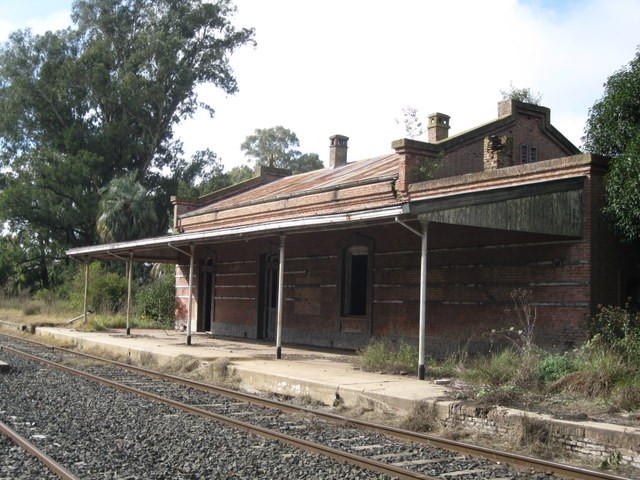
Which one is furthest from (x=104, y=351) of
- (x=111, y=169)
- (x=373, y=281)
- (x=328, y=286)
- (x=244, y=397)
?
(x=111, y=169)

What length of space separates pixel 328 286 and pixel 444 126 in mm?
6781

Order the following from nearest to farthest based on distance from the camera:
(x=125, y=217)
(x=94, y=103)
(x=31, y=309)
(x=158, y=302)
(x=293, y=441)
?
1. (x=293, y=441)
2. (x=158, y=302)
3. (x=31, y=309)
4. (x=125, y=217)
5. (x=94, y=103)

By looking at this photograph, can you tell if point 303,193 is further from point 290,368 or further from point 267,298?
point 290,368

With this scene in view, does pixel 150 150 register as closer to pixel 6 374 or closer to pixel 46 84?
pixel 46 84

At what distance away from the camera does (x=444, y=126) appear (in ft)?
75.9

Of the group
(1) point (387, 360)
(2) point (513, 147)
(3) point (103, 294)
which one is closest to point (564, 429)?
(1) point (387, 360)

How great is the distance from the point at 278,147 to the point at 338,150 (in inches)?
1672

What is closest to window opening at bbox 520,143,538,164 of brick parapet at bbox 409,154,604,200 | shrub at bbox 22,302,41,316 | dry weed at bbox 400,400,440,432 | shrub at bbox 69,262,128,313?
brick parapet at bbox 409,154,604,200

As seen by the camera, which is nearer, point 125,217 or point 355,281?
point 355,281

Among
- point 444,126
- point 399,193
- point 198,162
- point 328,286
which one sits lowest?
point 328,286

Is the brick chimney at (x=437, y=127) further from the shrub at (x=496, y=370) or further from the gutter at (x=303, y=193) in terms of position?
the shrub at (x=496, y=370)

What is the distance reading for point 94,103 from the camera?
47062 mm

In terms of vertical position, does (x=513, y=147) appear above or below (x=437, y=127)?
below

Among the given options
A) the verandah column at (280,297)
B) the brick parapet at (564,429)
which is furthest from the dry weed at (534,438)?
the verandah column at (280,297)
